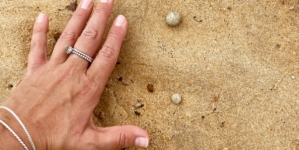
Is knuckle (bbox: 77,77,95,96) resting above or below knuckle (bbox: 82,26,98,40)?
below

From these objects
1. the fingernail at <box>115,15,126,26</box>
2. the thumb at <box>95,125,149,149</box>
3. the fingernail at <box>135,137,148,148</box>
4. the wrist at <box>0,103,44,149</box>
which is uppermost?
the fingernail at <box>115,15,126,26</box>

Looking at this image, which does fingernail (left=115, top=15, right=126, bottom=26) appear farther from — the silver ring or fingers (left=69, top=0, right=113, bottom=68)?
the silver ring

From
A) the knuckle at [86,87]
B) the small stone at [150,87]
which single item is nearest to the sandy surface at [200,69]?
the small stone at [150,87]

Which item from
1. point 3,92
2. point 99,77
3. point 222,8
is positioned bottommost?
point 3,92

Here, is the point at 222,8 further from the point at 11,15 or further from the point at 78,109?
the point at 11,15

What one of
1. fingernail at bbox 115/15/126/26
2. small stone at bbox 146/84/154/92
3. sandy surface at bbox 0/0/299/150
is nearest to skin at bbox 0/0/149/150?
fingernail at bbox 115/15/126/26

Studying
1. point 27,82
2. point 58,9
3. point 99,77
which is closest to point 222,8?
point 99,77

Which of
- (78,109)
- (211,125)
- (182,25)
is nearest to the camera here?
(78,109)
